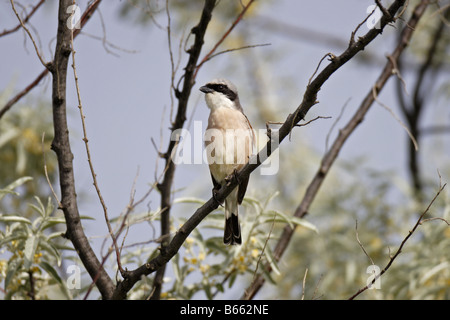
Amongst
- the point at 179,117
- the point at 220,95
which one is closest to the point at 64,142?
the point at 179,117

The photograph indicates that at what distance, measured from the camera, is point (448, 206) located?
4090 mm

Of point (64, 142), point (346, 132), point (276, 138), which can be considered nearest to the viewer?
point (276, 138)

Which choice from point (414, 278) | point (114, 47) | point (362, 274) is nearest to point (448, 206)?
point (414, 278)

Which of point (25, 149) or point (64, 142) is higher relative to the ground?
point (25, 149)

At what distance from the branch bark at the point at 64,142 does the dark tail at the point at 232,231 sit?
0.95 m

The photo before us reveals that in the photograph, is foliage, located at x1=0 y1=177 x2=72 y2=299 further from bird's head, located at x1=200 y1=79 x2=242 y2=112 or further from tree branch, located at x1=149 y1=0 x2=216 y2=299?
bird's head, located at x1=200 y1=79 x2=242 y2=112

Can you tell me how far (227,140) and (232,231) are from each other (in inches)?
27.5

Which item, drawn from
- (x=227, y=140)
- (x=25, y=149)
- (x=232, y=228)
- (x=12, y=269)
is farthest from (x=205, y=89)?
(x=12, y=269)

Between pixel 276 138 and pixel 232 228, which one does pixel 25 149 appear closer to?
pixel 232 228

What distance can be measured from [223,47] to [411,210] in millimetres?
2999

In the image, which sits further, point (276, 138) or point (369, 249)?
point (369, 249)

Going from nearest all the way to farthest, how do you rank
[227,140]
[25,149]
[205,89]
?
[227,140] < [205,89] < [25,149]

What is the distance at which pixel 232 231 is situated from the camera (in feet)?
11.5

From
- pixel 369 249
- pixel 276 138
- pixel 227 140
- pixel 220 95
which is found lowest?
pixel 369 249
